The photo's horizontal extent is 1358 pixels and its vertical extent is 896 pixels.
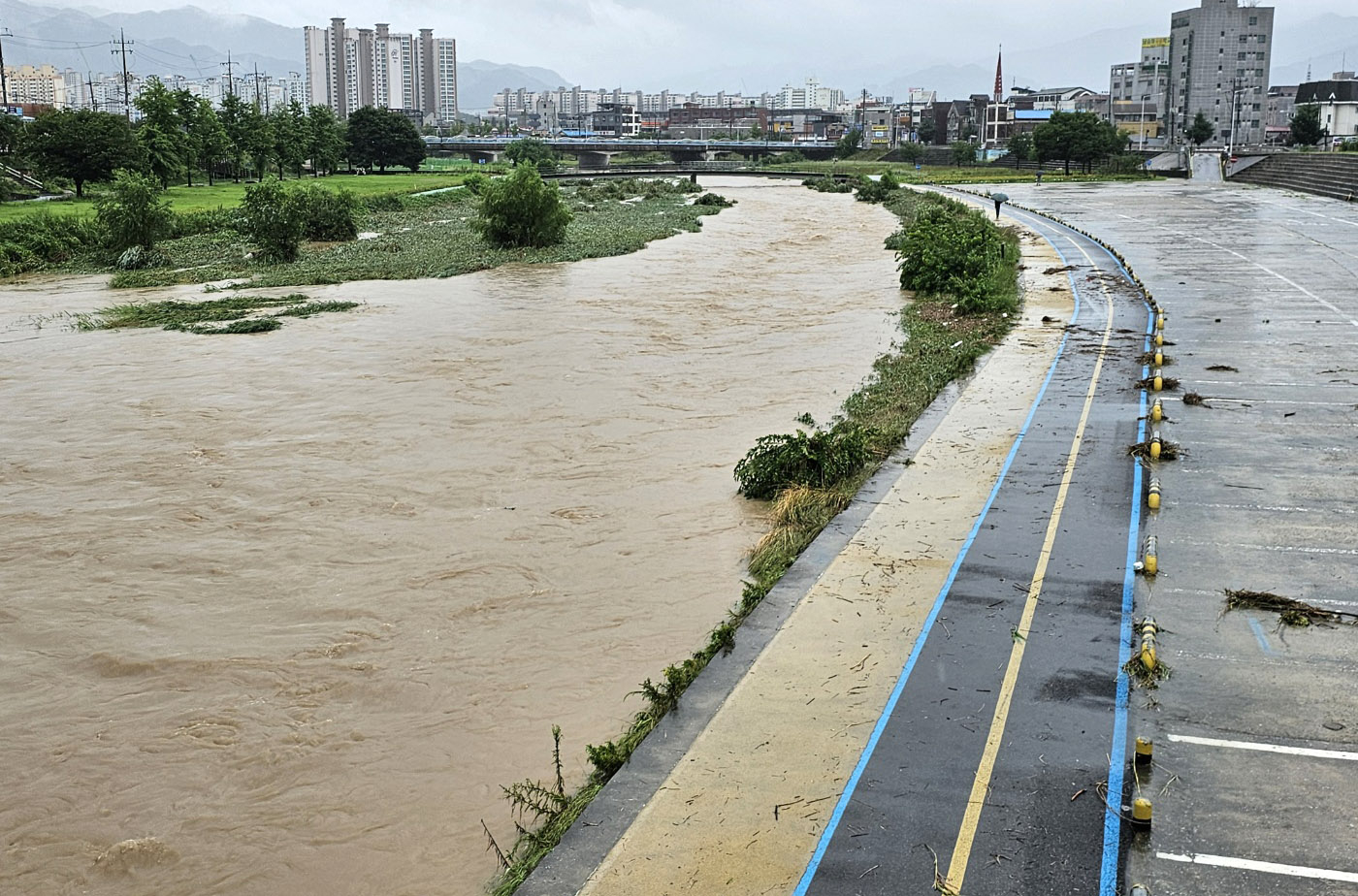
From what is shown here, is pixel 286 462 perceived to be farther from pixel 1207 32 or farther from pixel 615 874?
pixel 1207 32

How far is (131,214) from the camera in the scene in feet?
148

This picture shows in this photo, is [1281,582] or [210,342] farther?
[210,342]

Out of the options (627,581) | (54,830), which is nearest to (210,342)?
(627,581)

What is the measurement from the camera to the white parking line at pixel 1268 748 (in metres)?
9.24

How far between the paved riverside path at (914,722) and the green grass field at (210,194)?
49478 mm

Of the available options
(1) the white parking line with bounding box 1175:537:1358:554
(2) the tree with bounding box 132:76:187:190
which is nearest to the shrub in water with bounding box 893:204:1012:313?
(1) the white parking line with bounding box 1175:537:1358:554

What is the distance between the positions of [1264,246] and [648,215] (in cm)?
3536

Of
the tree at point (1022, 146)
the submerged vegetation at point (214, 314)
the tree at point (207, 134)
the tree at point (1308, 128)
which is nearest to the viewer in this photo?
the submerged vegetation at point (214, 314)

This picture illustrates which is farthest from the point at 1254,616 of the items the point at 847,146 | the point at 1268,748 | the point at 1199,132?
the point at 847,146

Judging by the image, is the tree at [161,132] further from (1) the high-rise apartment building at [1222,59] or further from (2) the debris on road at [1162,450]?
(1) the high-rise apartment building at [1222,59]

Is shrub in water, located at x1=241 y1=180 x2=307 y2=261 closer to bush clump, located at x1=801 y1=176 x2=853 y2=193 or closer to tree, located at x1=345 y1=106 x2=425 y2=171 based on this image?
bush clump, located at x1=801 y1=176 x2=853 y2=193

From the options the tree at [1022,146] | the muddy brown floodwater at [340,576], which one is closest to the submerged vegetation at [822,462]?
the muddy brown floodwater at [340,576]

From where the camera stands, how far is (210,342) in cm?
2936

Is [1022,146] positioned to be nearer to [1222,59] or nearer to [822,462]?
[1222,59]
